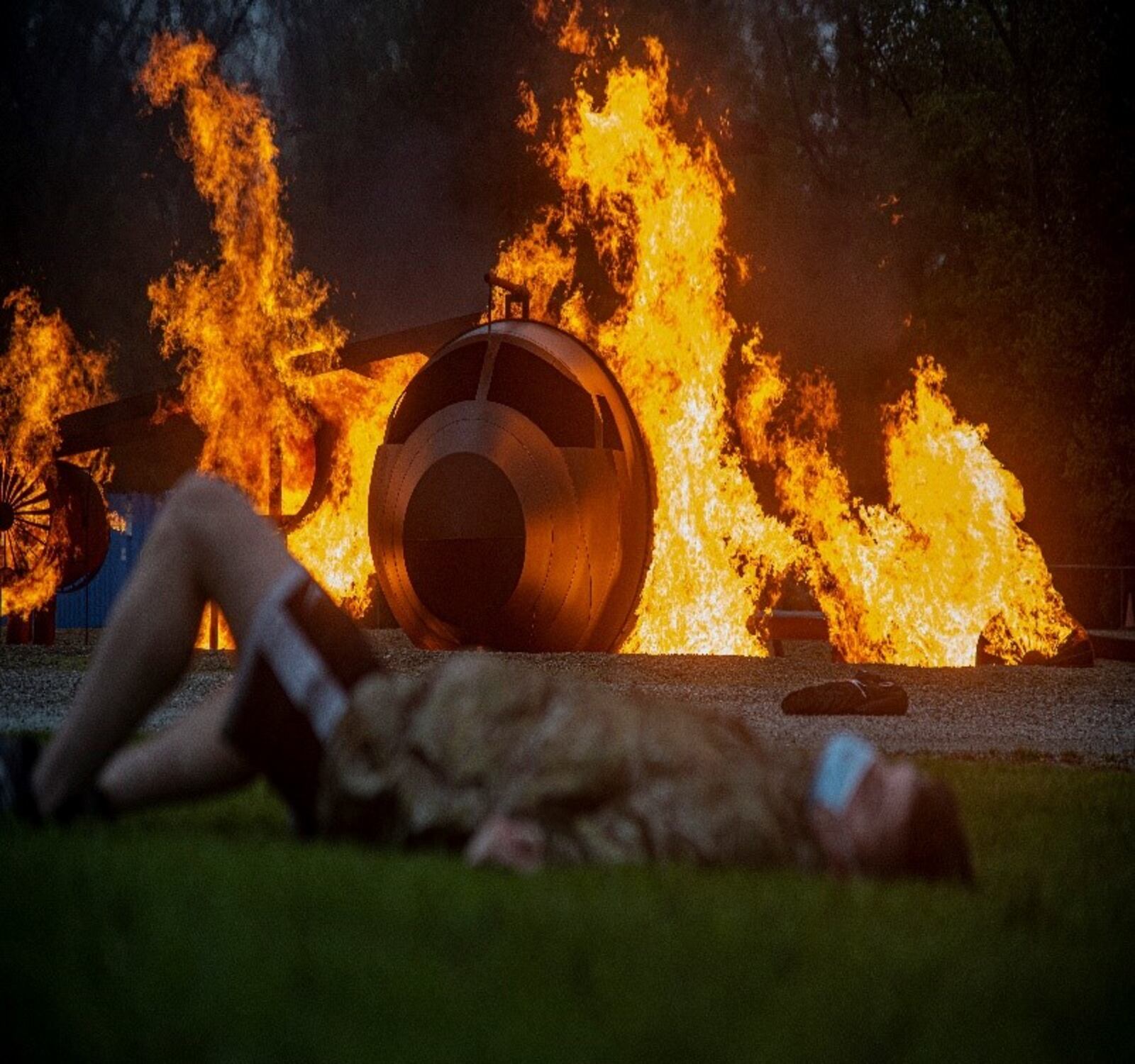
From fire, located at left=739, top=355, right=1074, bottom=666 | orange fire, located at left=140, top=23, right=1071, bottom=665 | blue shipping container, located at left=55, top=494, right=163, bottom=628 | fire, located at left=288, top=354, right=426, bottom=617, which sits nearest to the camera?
orange fire, located at left=140, top=23, right=1071, bottom=665

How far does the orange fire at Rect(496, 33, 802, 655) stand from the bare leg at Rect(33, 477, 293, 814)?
11172mm

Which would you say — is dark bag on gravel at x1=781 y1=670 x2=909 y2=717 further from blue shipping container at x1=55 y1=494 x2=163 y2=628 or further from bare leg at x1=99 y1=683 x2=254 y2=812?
blue shipping container at x1=55 y1=494 x2=163 y2=628

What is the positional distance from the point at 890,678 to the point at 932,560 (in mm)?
4100

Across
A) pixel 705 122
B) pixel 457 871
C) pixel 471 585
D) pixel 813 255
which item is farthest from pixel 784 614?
pixel 457 871

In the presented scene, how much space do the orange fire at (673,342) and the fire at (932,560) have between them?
0.87 metres

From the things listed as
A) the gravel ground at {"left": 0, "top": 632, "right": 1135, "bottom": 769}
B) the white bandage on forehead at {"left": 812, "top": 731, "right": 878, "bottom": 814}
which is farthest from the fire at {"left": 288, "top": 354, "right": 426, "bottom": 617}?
the white bandage on forehead at {"left": 812, "top": 731, "right": 878, "bottom": 814}

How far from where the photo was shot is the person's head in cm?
384

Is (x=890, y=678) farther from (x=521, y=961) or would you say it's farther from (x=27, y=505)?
(x=27, y=505)

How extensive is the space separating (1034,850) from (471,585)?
9125mm

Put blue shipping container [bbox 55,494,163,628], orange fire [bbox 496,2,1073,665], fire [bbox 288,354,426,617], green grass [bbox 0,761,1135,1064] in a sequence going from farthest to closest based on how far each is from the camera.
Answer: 1. blue shipping container [bbox 55,494,163,628]
2. fire [bbox 288,354,426,617]
3. orange fire [bbox 496,2,1073,665]
4. green grass [bbox 0,761,1135,1064]

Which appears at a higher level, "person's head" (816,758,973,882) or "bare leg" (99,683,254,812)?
"bare leg" (99,683,254,812)

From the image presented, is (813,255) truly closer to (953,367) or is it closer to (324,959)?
(953,367)

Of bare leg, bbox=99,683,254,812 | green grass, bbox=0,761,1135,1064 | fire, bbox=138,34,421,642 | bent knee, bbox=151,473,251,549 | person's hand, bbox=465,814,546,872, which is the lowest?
green grass, bbox=0,761,1135,1064

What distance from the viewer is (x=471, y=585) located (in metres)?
14.3
